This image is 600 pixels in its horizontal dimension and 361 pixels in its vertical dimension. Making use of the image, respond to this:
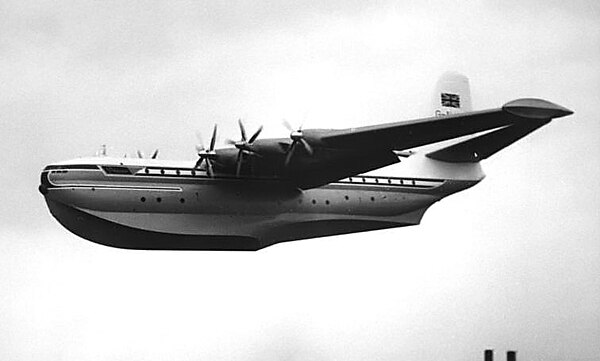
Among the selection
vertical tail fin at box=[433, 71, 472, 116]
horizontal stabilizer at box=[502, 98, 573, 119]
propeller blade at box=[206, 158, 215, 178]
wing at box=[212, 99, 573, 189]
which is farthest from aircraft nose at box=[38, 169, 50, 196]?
vertical tail fin at box=[433, 71, 472, 116]

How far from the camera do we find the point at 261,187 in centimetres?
3356

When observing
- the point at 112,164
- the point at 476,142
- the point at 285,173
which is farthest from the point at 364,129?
the point at 112,164

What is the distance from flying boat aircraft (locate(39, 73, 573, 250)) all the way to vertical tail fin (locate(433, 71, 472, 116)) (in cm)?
319

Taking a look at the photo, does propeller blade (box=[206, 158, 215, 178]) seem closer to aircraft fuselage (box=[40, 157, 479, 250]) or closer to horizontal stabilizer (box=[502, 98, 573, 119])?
aircraft fuselage (box=[40, 157, 479, 250])

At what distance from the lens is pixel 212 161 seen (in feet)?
107

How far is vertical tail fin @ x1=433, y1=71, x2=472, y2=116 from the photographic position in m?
38.4

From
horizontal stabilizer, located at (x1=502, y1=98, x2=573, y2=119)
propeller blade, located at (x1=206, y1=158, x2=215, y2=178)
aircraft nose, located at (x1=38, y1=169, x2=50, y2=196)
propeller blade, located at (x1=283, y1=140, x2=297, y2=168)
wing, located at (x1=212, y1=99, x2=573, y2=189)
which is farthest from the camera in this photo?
propeller blade, located at (x1=206, y1=158, x2=215, y2=178)

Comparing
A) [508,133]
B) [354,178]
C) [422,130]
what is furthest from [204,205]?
[508,133]

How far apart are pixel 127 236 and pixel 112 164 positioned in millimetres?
2335

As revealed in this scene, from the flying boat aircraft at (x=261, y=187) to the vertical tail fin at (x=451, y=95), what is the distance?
3.19 m

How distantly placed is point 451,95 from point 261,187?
9.18m

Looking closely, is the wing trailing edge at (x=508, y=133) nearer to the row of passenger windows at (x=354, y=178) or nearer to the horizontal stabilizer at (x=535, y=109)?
the horizontal stabilizer at (x=535, y=109)

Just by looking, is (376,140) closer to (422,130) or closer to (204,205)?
(422,130)

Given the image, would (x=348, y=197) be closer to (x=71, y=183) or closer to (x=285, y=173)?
(x=285, y=173)
